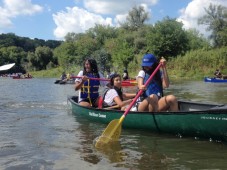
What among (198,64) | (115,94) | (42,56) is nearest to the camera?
(115,94)

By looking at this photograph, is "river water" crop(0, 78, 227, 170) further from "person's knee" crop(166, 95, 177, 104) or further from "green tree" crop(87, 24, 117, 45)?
"green tree" crop(87, 24, 117, 45)

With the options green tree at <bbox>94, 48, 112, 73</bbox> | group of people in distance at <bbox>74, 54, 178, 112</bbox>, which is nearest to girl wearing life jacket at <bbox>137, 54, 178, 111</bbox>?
group of people in distance at <bbox>74, 54, 178, 112</bbox>

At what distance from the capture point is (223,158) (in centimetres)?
513

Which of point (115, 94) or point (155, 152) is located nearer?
point (155, 152)

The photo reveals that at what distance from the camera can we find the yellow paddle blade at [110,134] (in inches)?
241

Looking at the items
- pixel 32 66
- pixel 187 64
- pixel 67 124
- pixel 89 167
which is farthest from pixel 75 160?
pixel 32 66

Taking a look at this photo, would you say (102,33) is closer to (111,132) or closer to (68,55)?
(68,55)

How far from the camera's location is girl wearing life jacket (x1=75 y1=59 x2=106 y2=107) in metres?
8.56

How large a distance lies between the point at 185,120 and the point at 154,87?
0.99 meters

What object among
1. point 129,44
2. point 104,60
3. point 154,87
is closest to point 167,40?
point 129,44

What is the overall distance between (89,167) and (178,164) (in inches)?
46.3

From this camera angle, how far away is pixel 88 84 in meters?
8.75

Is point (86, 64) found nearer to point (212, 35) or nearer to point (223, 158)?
point (223, 158)

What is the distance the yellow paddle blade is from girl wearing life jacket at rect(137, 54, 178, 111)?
0.65m
